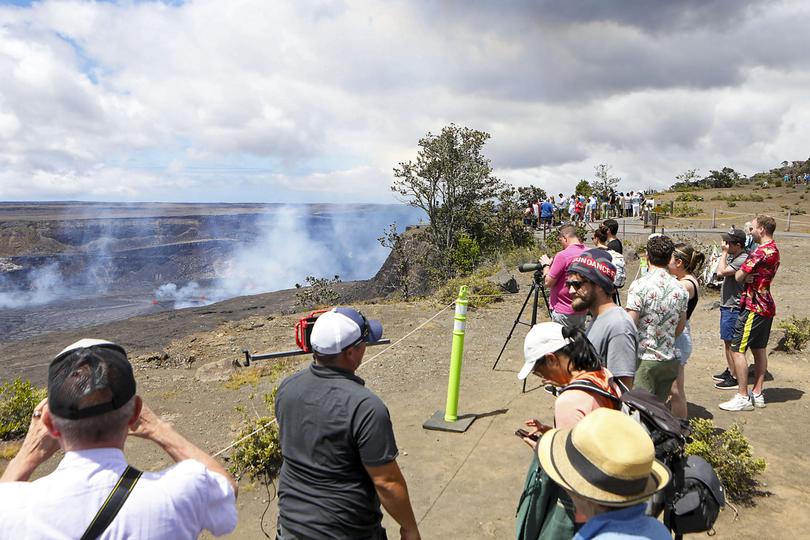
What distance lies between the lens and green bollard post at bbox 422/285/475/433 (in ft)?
16.5

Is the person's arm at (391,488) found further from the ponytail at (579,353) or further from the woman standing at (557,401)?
the ponytail at (579,353)

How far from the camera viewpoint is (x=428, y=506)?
400cm

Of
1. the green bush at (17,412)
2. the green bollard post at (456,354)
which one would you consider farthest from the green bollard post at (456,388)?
the green bush at (17,412)

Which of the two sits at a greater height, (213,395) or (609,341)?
(609,341)

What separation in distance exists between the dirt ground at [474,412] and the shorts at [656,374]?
950 mm

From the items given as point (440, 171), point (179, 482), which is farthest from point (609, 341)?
point (440, 171)

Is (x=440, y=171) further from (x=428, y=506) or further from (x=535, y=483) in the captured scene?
(x=535, y=483)

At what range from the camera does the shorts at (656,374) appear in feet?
12.7

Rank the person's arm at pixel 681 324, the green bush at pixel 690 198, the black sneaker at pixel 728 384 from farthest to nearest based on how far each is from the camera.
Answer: the green bush at pixel 690 198 < the black sneaker at pixel 728 384 < the person's arm at pixel 681 324

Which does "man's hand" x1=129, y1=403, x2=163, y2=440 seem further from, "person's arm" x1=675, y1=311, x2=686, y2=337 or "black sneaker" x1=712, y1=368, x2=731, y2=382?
"black sneaker" x1=712, y1=368, x2=731, y2=382

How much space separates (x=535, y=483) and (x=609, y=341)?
3.89 feet

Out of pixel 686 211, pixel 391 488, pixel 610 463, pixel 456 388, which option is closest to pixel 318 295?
pixel 456 388

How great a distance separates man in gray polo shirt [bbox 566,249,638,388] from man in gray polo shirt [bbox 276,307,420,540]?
1507 mm

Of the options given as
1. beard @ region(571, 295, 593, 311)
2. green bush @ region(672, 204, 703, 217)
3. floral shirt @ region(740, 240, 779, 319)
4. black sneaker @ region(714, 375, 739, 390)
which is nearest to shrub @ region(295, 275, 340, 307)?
black sneaker @ region(714, 375, 739, 390)
